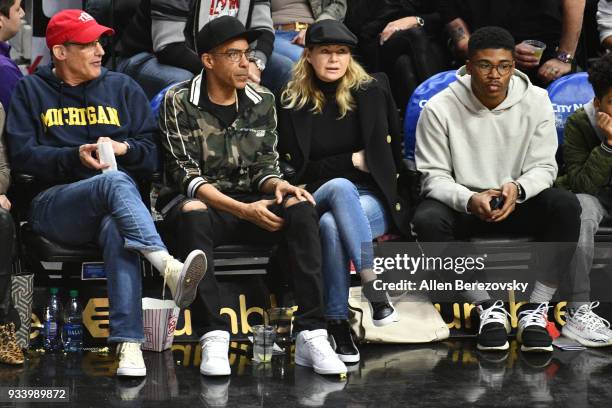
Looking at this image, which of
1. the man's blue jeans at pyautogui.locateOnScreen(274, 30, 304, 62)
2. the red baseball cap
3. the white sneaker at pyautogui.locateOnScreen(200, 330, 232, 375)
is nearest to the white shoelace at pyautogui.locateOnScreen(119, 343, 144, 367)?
the white sneaker at pyautogui.locateOnScreen(200, 330, 232, 375)

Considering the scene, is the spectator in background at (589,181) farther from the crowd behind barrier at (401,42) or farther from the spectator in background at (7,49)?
the spectator in background at (7,49)

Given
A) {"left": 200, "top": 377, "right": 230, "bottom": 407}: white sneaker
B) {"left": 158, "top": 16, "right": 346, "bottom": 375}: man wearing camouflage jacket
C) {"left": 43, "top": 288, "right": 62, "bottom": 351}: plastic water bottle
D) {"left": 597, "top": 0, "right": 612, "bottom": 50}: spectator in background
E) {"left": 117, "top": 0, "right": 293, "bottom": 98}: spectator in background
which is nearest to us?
{"left": 200, "top": 377, "right": 230, "bottom": 407}: white sneaker

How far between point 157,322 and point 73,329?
41cm

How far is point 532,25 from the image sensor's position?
724 centimetres

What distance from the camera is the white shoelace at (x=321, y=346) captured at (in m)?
5.18

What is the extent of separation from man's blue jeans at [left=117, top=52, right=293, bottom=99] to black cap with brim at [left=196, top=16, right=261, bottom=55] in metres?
1.00

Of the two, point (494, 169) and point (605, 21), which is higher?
point (605, 21)

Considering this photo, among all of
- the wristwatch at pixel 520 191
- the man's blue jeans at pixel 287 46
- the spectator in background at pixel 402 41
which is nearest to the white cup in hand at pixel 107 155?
the man's blue jeans at pixel 287 46

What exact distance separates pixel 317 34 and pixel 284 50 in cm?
125

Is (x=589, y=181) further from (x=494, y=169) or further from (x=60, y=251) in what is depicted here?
(x=60, y=251)

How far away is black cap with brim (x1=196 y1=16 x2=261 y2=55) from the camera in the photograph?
222 inches

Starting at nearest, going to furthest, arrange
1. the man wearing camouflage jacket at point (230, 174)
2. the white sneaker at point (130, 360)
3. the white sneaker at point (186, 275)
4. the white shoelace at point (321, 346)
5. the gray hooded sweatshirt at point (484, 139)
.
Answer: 1. the white sneaker at point (186, 275)
2. the white sneaker at point (130, 360)
3. the white shoelace at point (321, 346)
4. the man wearing camouflage jacket at point (230, 174)
5. the gray hooded sweatshirt at point (484, 139)

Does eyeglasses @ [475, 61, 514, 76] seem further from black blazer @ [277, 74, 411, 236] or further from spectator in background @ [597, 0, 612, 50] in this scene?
spectator in background @ [597, 0, 612, 50]
